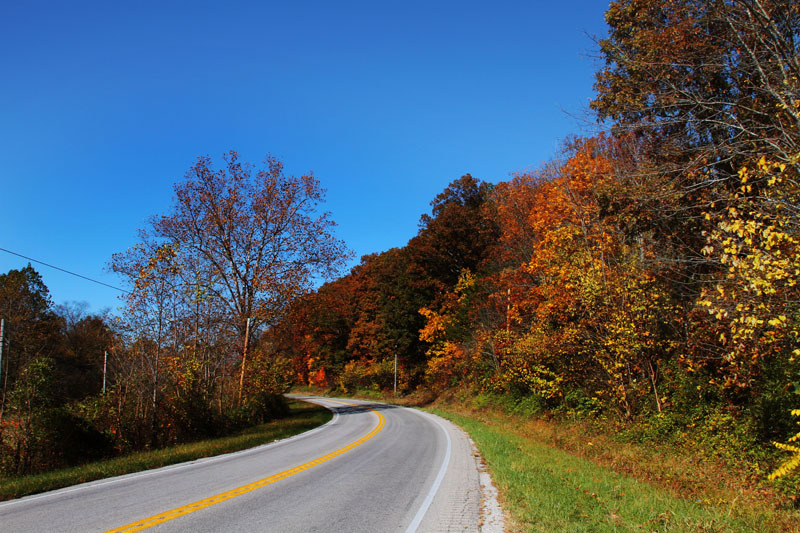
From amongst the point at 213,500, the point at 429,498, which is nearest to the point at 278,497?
the point at 213,500

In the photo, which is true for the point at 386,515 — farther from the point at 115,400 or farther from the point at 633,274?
the point at 115,400

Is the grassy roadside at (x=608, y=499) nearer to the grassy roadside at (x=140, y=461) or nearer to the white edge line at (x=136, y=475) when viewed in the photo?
the white edge line at (x=136, y=475)

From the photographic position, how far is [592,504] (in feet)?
23.0

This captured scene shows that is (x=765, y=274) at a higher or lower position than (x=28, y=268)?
lower

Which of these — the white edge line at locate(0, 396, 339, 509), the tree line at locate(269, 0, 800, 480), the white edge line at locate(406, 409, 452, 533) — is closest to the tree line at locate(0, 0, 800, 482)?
the tree line at locate(269, 0, 800, 480)

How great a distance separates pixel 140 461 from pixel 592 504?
34.8 feet

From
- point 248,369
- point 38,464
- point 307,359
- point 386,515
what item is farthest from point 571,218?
point 307,359

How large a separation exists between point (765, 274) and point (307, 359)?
2451 inches

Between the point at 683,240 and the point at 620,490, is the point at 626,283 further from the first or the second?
the point at 620,490

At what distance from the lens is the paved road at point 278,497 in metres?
6.14

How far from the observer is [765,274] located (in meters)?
6.55

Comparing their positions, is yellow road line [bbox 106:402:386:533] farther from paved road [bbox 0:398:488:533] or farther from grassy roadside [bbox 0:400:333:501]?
grassy roadside [bbox 0:400:333:501]

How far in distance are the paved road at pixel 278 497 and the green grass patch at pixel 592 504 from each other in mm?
771

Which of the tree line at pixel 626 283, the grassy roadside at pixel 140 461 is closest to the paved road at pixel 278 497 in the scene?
the grassy roadside at pixel 140 461
